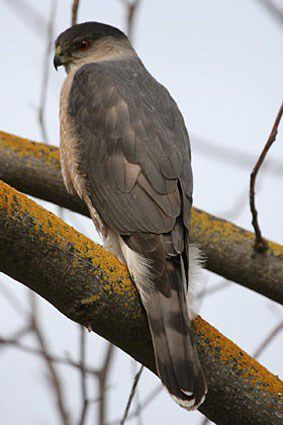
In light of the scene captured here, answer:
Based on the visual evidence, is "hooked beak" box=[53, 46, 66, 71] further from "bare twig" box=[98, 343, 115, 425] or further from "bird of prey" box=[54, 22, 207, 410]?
"bare twig" box=[98, 343, 115, 425]

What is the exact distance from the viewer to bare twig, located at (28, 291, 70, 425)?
9.72 feet

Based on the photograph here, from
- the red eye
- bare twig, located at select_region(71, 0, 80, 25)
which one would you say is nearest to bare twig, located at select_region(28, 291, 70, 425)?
bare twig, located at select_region(71, 0, 80, 25)

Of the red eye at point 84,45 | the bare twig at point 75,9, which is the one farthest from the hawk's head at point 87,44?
the bare twig at point 75,9

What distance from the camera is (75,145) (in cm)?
369

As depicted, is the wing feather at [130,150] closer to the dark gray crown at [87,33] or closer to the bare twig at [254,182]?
the bare twig at [254,182]

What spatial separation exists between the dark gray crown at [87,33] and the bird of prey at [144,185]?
0.44m

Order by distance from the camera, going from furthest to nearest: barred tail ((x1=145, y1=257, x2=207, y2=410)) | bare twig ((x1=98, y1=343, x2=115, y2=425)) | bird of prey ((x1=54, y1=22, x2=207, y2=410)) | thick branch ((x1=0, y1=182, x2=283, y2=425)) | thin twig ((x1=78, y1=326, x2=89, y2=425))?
bare twig ((x1=98, y1=343, x2=115, y2=425))
thin twig ((x1=78, y1=326, x2=89, y2=425))
bird of prey ((x1=54, y1=22, x2=207, y2=410))
barred tail ((x1=145, y1=257, x2=207, y2=410))
thick branch ((x1=0, y1=182, x2=283, y2=425))

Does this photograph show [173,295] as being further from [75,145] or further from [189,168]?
[75,145]

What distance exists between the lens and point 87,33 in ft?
15.4

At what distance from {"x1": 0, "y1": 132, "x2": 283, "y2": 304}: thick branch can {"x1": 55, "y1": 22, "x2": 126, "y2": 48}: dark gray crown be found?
32.9 inches

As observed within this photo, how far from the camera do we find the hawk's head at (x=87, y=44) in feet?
15.0

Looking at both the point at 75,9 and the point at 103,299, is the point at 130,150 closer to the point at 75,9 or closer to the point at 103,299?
the point at 75,9

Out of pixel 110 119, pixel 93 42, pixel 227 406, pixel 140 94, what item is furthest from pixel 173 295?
pixel 93 42

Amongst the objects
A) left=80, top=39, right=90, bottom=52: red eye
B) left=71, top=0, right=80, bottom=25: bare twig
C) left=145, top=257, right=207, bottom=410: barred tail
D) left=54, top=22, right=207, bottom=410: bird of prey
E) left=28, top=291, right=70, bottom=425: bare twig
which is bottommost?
left=28, top=291, right=70, bottom=425: bare twig
